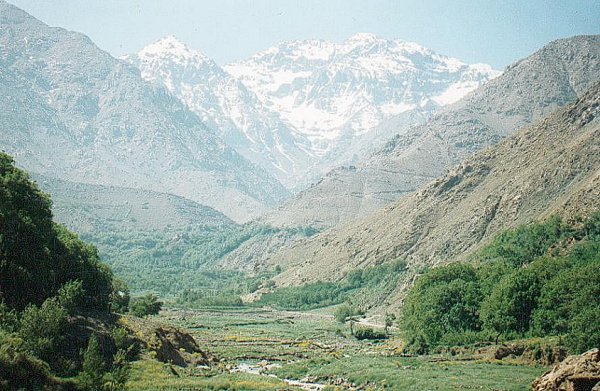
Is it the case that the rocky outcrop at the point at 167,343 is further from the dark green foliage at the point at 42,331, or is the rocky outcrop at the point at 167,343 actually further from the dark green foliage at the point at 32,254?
the dark green foliage at the point at 42,331

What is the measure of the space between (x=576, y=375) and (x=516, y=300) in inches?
1569

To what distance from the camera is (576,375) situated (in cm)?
4306

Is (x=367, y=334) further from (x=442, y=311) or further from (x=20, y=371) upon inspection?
(x=20, y=371)

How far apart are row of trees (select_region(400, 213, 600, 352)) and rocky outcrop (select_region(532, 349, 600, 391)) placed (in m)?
19.4

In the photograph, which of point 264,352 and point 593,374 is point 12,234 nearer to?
point 264,352

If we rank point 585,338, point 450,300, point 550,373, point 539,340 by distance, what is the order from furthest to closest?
point 450,300, point 539,340, point 585,338, point 550,373

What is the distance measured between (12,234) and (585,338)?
61877 millimetres

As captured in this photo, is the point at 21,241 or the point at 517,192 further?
the point at 517,192

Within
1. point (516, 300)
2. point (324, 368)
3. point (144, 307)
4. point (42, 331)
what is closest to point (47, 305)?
point (42, 331)

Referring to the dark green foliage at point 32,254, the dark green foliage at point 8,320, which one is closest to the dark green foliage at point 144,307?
the dark green foliage at point 32,254

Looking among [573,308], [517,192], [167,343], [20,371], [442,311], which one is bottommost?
[167,343]

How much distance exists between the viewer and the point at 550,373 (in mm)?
47281

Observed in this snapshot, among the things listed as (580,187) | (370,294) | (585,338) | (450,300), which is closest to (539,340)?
(585,338)

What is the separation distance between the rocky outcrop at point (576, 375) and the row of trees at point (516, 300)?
1939 cm
